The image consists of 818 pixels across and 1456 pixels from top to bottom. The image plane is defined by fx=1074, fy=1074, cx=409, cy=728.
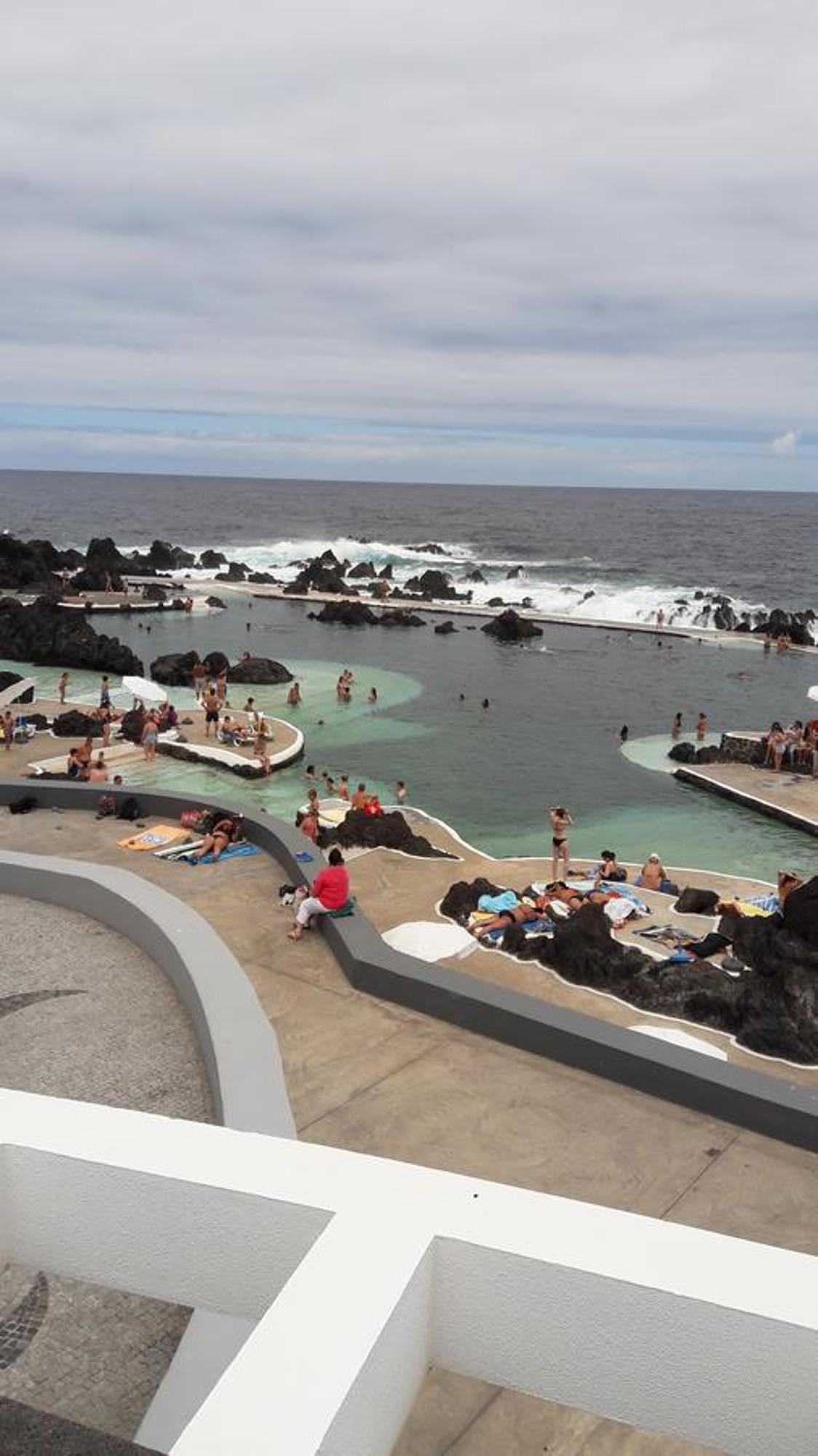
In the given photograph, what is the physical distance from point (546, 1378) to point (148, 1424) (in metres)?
2.05


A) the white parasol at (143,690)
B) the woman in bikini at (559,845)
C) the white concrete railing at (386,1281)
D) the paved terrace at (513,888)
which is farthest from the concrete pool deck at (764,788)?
the white concrete railing at (386,1281)

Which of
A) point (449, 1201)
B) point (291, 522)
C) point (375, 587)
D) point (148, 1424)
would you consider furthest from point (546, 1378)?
point (291, 522)

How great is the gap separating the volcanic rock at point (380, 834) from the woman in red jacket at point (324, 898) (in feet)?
23.8

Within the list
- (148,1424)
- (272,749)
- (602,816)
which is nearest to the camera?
(148,1424)

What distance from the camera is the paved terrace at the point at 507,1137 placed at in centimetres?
432

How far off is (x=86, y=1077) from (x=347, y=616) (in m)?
46.3

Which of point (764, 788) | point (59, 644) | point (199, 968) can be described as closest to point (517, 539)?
point (59, 644)

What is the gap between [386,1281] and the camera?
8.80ft

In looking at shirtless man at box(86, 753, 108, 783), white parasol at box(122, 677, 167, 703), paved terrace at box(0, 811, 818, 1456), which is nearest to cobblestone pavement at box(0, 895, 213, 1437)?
paved terrace at box(0, 811, 818, 1456)

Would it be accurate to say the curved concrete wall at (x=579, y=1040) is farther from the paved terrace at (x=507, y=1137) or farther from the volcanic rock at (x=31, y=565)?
the volcanic rock at (x=31, y=565)

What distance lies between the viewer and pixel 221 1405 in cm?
233

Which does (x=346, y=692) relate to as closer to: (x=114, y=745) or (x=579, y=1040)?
(x=114, y=745)

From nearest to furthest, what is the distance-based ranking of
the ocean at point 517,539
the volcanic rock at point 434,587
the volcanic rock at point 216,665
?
the volcanic rock at point 216,665, the volcanic rock at point 434,587, the ocean at point 517,539

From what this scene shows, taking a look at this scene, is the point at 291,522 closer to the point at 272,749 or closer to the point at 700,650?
the point at 700,650
